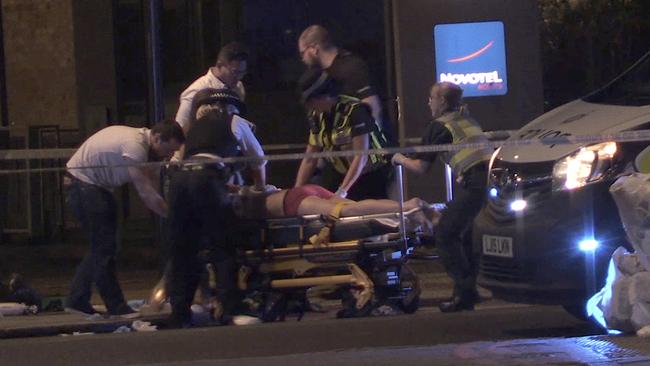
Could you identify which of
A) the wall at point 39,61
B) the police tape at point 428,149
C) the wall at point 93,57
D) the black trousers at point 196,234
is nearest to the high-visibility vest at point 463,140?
the police tape at point 428,149

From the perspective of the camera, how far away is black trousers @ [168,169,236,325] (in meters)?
8.12

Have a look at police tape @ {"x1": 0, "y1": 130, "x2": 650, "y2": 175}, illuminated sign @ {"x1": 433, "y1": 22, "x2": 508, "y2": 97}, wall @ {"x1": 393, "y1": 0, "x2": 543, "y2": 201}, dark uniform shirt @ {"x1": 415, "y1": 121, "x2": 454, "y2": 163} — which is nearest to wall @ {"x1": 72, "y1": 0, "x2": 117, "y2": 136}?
wall @ {"x1": 393, "y1": 0, "x2": 543, "y2": 201}

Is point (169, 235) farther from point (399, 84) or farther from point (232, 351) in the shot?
point (399, 84)

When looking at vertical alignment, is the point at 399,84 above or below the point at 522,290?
above

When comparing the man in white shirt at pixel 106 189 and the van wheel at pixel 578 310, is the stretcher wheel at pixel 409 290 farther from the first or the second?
the man in white shirt at pixel 106 189

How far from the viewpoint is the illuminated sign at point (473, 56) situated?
12.9 meters

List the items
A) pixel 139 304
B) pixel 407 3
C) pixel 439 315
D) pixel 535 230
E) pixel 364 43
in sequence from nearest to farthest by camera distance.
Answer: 1. pixel 535 230
2. pixel 439 315
3. pixel 139 304
4. pixel 407 3
5. pixel 364 43

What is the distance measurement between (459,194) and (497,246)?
142cm

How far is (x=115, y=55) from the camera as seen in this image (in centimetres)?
1625

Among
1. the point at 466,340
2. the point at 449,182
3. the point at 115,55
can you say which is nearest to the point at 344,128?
the point at 449,182

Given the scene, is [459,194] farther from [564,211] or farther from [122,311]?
[122,311]

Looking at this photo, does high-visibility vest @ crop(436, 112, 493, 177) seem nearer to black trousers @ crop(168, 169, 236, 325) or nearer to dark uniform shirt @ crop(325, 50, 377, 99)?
dark uniform shirt @ crop(325, 50, 377, 99)

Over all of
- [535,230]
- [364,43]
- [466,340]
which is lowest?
[466,340]

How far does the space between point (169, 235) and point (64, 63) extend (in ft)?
28.9
